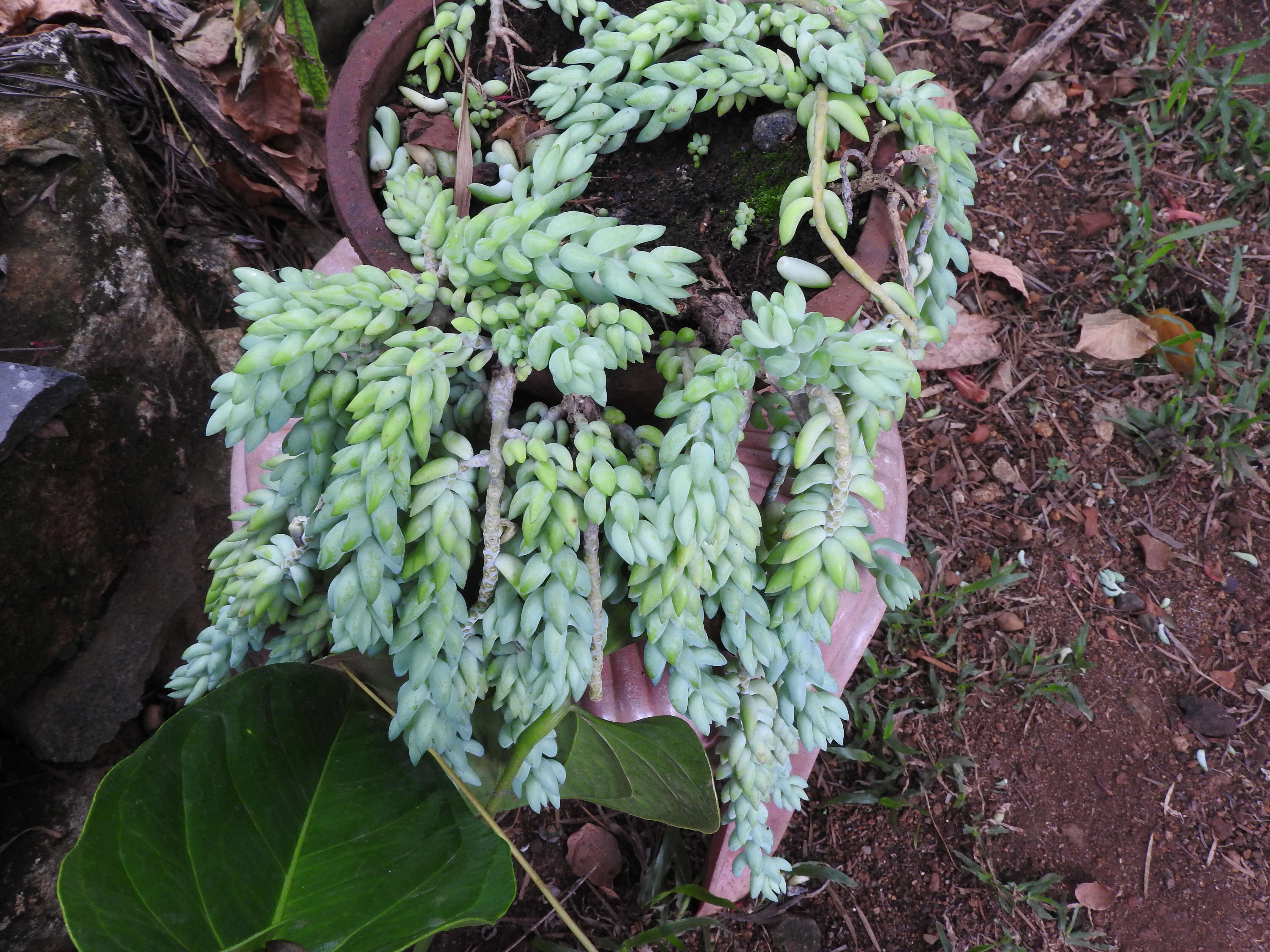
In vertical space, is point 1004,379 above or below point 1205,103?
below

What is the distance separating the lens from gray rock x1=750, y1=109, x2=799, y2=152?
3.60ft

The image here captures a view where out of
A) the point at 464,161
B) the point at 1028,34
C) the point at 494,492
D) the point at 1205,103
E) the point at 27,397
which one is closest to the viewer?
the point at 494,492

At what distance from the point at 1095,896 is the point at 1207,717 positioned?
0.44 meters

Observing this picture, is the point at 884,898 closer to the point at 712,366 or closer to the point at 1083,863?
the point at 1083,863

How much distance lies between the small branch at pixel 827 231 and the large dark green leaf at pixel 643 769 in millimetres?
520

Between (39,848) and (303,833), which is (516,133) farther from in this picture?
(39,848)

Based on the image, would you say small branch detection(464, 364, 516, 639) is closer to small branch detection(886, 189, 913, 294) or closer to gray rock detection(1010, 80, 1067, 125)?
small branch detection(886, 189, 913, 294)

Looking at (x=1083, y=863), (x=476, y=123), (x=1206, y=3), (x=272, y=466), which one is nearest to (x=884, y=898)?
(x=1083, y=863)

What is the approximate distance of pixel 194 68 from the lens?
5.81 ft

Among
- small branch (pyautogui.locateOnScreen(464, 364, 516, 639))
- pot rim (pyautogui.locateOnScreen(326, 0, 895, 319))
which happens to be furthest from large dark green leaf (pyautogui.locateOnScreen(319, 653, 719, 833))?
pot rim (pyautogui.locateOnScreen(326, 0, 895, 319))

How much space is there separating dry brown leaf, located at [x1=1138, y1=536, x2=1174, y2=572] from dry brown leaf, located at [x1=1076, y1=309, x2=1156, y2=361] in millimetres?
421

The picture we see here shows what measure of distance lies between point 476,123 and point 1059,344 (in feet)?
4.74

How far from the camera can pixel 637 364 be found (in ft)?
3.26

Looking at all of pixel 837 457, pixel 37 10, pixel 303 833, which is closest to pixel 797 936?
pixel 303 833
